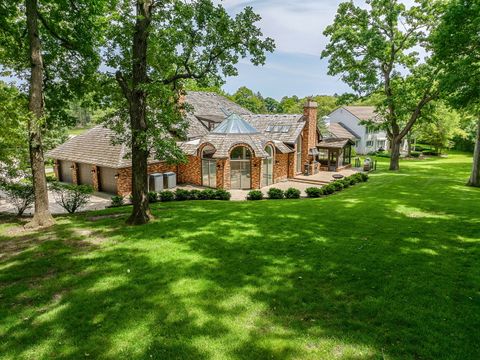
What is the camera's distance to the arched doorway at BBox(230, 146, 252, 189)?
26.4m

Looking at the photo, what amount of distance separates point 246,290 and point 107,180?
19598 mm

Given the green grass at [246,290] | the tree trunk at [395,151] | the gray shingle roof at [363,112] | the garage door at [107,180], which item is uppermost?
the gray shingle roof at [363,112]

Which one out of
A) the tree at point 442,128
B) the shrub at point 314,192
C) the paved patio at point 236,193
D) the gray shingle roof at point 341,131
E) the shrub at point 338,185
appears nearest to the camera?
the paved patio at point 236,193

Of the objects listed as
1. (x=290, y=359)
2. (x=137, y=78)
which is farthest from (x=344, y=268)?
(x=137, y=78)

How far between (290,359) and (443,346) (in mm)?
2572

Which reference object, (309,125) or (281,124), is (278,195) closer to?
(281,124)

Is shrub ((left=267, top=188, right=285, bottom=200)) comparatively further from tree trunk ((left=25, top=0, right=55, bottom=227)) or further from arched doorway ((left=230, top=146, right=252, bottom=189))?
tree trunk ((left=25, top=0, right=55, bottom=227))

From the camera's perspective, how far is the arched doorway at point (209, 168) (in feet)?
86.9

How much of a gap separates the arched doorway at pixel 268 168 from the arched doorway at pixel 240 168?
1.75 meters

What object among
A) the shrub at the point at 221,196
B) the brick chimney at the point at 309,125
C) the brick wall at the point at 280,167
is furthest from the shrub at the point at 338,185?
the brick chimney at the point at 309,125

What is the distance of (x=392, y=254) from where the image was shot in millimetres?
9281

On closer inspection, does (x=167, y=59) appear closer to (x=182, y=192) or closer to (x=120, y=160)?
(x=182, y=192)

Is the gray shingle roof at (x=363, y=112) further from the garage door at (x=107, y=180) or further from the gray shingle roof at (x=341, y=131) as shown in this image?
the garage door at (x=107, y=180)

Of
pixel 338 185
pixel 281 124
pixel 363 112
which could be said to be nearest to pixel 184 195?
pixel 338 185
